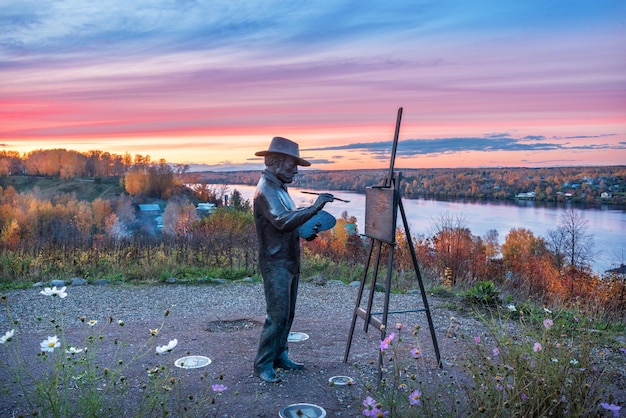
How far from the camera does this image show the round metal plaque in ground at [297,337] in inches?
266

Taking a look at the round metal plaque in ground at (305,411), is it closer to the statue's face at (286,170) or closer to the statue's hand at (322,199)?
the statue's hand at (322,199)

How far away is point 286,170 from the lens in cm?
509

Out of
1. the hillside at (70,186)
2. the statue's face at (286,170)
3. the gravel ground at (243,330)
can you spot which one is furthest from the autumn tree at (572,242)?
the hillside at (70,186)

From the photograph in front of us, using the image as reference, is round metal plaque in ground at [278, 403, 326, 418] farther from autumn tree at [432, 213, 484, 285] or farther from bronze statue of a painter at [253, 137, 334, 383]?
autumn tree at [432, 213, 484, 285]

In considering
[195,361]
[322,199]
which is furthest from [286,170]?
[195,361]

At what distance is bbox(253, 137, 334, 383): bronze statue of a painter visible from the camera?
4977mm

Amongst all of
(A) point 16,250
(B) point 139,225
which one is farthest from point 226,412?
(B) point 139,225

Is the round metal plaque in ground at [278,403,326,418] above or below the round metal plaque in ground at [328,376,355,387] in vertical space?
below

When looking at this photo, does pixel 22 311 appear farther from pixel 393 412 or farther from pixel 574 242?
pixel 574 242

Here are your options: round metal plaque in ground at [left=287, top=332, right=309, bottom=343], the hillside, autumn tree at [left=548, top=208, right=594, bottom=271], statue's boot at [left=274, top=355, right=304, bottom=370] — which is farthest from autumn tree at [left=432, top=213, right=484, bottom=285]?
the hillside

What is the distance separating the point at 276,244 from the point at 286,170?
68 centimetres

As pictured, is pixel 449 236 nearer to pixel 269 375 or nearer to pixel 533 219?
pixel 269 375

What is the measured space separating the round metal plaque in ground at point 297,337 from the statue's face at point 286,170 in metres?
2.38

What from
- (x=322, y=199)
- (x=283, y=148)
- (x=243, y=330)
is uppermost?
(x=283, y=148)
